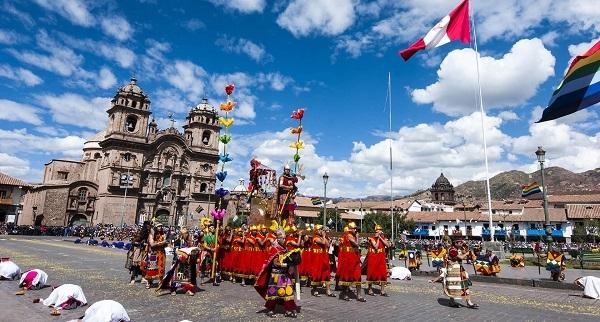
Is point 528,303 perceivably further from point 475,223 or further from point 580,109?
point 475,223

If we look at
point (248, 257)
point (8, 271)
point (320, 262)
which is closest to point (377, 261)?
point (320, 262)

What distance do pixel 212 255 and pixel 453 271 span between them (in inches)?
337

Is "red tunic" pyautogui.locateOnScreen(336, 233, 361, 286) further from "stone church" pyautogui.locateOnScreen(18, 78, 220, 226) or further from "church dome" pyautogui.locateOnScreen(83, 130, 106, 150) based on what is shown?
"church dome" pyautogui.locateOnScreen(83, 130, 106, 150)

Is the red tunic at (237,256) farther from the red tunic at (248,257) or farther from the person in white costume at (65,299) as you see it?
the person in white costume at (65,299)

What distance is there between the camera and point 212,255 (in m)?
14.3

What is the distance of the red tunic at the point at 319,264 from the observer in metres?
11.9

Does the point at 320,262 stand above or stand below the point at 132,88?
below

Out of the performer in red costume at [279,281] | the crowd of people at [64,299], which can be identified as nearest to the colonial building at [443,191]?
the performer in red costume at [279,281]

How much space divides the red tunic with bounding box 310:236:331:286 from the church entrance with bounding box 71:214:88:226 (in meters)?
60.1

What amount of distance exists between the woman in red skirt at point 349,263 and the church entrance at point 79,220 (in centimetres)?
6144

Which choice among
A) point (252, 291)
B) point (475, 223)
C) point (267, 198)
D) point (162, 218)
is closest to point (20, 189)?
point (162, 218)

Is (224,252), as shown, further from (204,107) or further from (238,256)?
(204,107)

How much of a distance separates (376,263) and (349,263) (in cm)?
116

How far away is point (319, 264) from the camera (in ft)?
39.7
